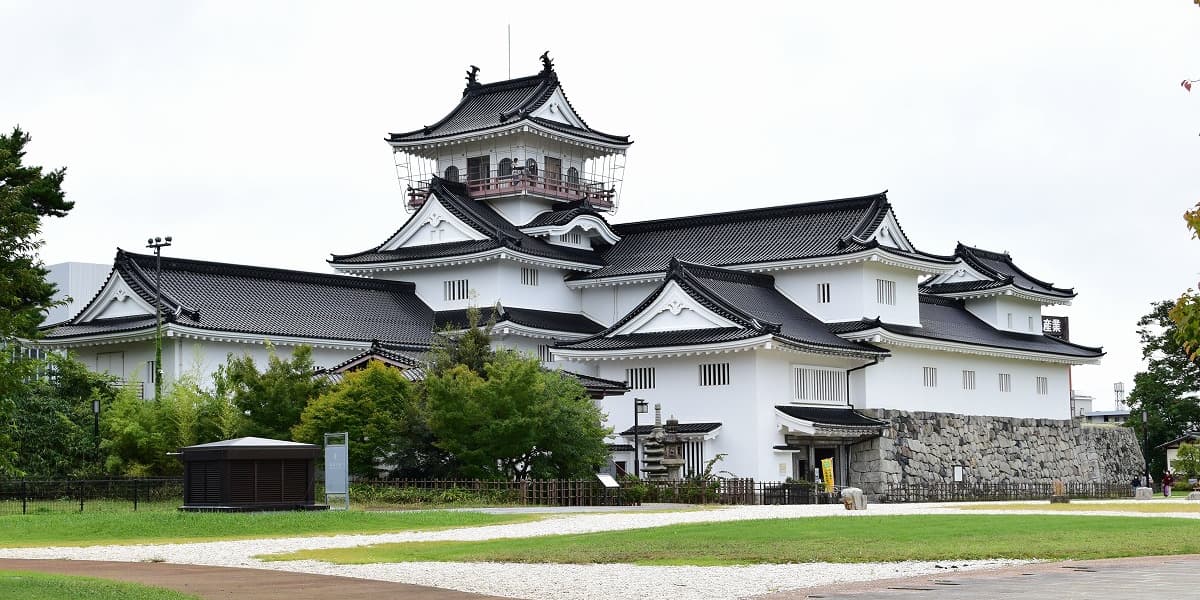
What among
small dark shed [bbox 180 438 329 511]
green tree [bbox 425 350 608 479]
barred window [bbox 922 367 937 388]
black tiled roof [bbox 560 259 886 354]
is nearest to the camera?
small dark shed [bbox 180 438 329 511]

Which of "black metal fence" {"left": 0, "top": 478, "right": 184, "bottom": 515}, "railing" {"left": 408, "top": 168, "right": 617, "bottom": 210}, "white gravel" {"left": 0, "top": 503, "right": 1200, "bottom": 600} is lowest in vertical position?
"white gravel" {"left": 0, "top": 503, "right": 1200, "bottom": 600}

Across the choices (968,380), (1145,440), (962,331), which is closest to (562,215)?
(962,331)

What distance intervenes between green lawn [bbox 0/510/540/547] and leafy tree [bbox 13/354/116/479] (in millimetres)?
15171

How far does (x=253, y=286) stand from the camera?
61062 millimetres

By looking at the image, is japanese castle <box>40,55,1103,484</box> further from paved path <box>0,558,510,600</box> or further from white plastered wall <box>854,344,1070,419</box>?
paved path <box>0,558,510,600</box>

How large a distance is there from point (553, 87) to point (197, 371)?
24.6m

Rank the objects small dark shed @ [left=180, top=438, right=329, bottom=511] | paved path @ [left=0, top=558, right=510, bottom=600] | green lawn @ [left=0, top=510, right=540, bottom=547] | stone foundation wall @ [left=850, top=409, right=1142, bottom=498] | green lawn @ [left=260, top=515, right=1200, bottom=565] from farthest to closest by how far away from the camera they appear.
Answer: stone foundation wall @ [left=850, top=409, right=1142, bottom=498]
small dark shed @ [left=180, top=438, right=329, bottom=511]
green lawn @ [left=0, top=510, right=540, bottom=547]
green lawn @ [left=260, top=515, right=1200, bottom=565]
paved path @ [left=0, top=558, right=510, bottom=600]

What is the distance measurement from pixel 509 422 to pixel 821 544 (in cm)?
2028

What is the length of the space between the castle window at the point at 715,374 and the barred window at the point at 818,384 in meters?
2.74

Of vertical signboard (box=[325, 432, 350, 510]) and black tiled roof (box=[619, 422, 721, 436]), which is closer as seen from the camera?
vertical signboard (box=[325, 432, 350, 510])

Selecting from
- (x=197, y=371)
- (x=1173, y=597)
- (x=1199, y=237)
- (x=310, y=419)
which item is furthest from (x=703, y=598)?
(x=197, y=371)

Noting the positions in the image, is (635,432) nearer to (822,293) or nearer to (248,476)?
(822,293)

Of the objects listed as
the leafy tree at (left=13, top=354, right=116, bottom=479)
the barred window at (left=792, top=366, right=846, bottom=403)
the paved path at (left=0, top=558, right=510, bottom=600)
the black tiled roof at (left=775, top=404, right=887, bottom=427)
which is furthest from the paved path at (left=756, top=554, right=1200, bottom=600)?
the leafy tree at (left=13, top=354, right=116, bottom=479)

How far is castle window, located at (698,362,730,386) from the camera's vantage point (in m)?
56.8
